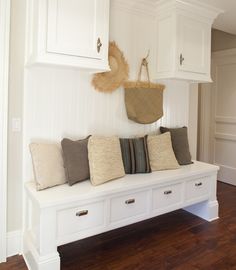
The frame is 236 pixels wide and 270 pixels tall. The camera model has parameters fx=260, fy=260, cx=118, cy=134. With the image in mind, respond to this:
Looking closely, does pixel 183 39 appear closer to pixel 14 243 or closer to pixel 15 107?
pixel 15 107

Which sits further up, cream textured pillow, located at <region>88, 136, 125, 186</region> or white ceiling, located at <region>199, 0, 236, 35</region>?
white ceiling, located at <region>199, 0, 236, 35</region>

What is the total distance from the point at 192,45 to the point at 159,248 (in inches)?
83.9

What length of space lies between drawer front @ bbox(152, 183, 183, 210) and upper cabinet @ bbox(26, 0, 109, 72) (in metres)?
1.27

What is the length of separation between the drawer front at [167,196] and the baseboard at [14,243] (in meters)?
1.23

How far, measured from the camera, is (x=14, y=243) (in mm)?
2234

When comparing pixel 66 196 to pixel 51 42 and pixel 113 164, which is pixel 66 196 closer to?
pixel 113 164

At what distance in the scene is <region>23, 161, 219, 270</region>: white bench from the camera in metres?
1.90

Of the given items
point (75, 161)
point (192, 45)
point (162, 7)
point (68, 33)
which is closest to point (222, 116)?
point (192, 45)

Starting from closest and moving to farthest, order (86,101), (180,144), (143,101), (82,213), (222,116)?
1. (82,213)
2. (86,101)
3. (143,101)
4. (180,144)
5. (222,116)

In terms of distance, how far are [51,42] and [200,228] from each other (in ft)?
7.63

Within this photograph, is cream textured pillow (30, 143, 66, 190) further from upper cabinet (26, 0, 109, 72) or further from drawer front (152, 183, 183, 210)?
drawer front (152, 183, 183, 210)

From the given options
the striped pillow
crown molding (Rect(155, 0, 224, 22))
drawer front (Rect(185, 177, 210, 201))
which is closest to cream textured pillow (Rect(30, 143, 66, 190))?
the striped pillow

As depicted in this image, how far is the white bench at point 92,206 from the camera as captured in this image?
1897mm

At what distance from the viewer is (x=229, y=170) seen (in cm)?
430
